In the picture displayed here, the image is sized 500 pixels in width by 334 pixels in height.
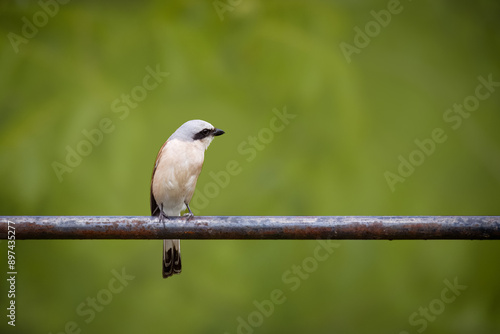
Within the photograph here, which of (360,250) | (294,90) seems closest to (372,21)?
(294,90)

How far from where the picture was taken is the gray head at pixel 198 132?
2590 millimetres

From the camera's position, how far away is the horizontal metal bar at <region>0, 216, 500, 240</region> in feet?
4.76

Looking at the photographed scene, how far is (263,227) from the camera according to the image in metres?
1.47

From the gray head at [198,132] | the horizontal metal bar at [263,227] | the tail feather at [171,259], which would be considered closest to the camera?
the horizontal metal bar at [263,227]

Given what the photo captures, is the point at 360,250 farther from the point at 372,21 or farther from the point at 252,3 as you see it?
the point at 252,3

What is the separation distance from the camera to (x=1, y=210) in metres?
3.80

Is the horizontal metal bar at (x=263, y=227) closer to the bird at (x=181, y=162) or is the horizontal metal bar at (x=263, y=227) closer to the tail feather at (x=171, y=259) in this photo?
the bird at (x=181, y=162)

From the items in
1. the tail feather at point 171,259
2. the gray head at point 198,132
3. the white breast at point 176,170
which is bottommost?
the tail feather at point 171,259

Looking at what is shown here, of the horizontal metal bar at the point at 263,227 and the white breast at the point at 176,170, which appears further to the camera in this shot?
the white breast at the point at 176,170

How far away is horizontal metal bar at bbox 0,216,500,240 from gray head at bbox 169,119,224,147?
1.11 metres

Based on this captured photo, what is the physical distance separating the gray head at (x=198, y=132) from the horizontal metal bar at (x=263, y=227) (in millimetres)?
1105

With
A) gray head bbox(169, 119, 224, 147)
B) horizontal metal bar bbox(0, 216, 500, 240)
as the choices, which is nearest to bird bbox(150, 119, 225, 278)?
gray head bbox(169, 119, 224, 147)

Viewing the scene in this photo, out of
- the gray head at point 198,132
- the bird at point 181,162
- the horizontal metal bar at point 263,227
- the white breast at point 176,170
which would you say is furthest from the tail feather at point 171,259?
the horizontal metal bar at point 263,227

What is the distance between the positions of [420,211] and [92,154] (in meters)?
2.47
